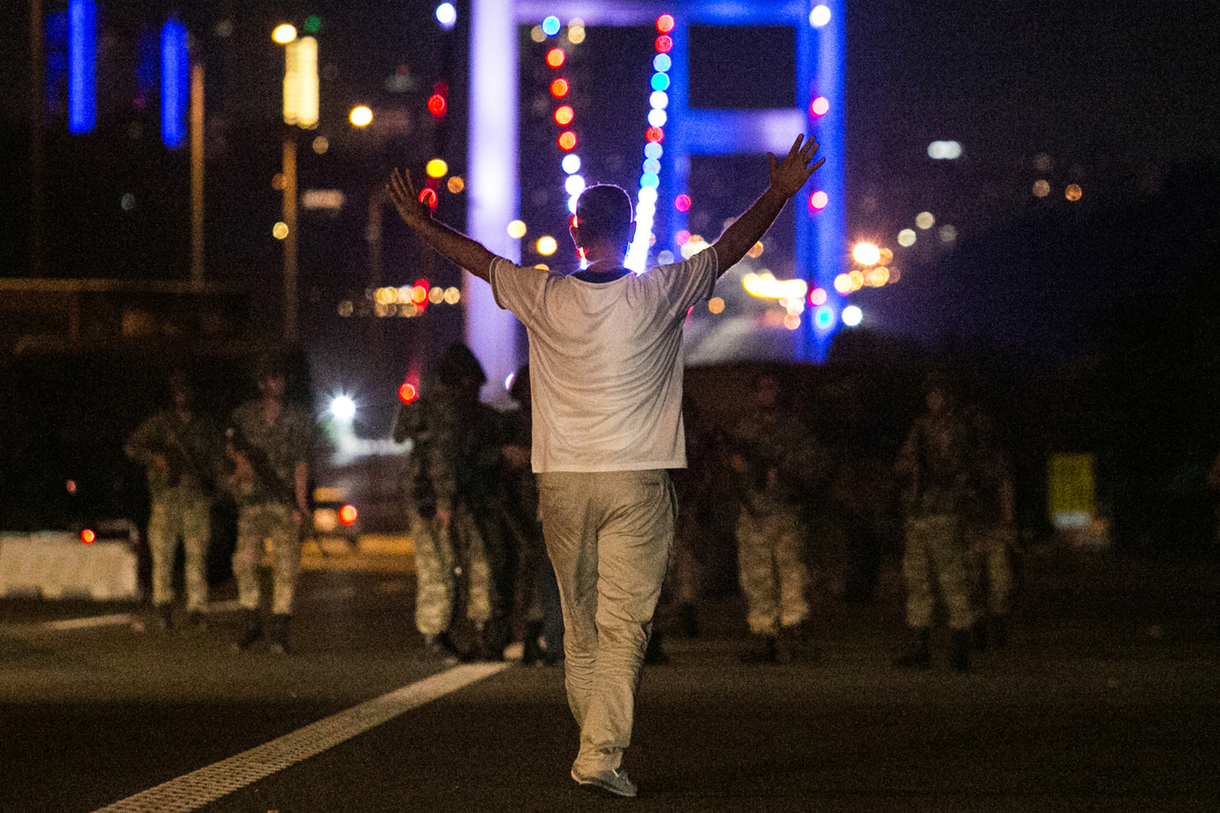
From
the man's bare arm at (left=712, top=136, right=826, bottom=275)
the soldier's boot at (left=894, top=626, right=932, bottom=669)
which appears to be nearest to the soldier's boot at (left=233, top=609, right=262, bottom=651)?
the soldier's boot at (left=894, top=626, right=932, bottom=669)

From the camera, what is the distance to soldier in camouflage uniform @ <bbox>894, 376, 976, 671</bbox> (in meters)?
10.0

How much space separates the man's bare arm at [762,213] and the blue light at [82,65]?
153 feet

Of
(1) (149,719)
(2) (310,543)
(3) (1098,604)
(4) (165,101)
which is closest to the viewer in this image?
(1) (149,719)

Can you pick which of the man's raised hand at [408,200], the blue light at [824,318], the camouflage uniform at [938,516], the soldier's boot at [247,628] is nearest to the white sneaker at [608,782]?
the man's raised hand at [408,200]

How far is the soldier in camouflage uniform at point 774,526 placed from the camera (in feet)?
34.1

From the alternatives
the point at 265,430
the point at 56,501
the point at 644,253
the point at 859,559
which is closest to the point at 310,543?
the point at 644,253

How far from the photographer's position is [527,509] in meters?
10.1

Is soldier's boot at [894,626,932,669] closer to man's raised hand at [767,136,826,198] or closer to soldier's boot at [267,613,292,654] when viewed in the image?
soldier's boot at [267,613,292,654]

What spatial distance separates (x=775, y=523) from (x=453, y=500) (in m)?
1.91

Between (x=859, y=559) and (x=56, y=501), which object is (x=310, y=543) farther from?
(x=859, y=559)

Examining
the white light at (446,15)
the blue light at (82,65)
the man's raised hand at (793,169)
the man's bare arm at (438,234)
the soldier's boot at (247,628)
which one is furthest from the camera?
the blue light at (82,65)

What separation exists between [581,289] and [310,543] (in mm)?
22648

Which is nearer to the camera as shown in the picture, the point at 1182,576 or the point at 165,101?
the point at 1182,576

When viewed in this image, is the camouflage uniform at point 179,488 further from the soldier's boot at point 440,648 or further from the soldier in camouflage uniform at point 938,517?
the soldier in camouflage uniform at point 938,517
